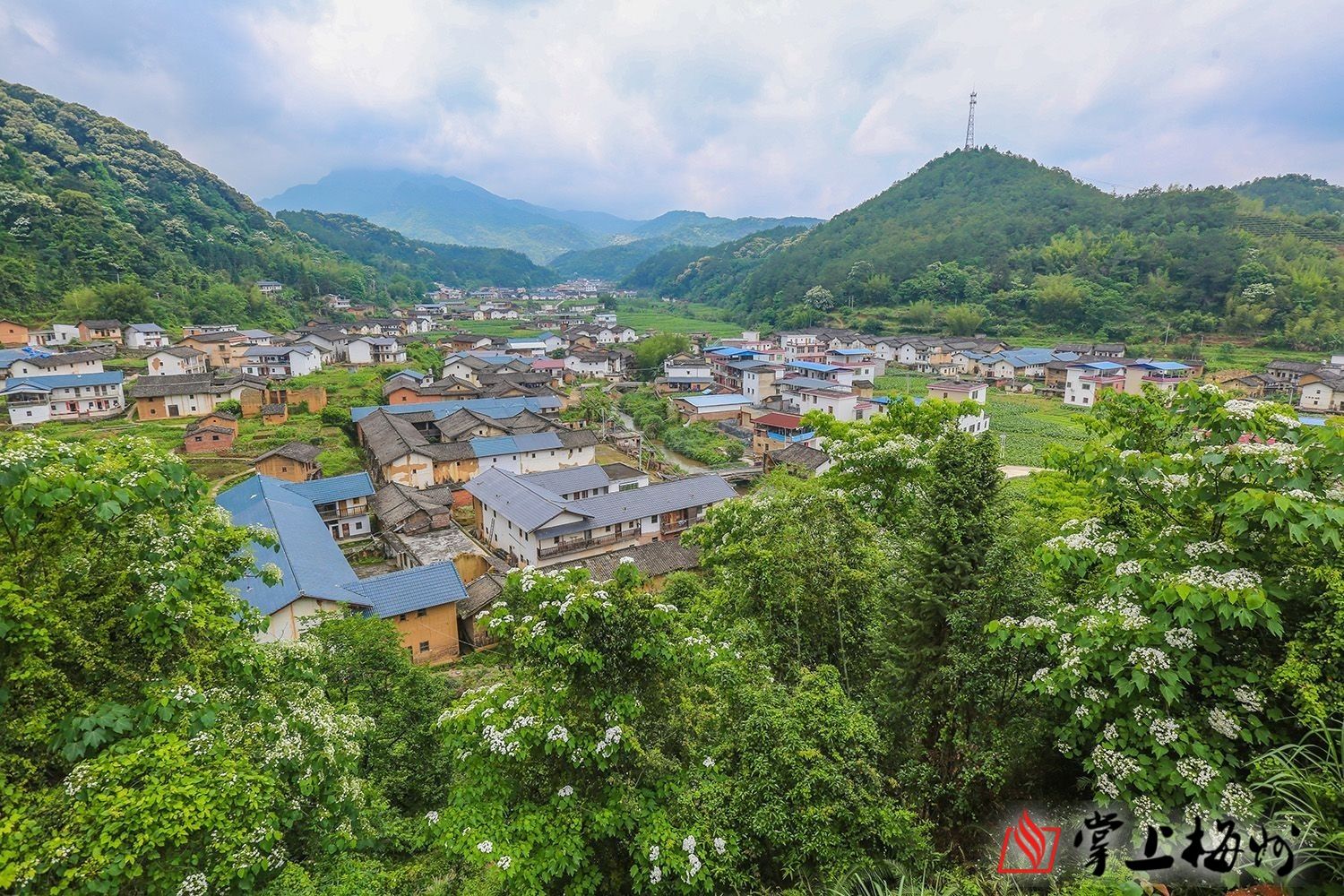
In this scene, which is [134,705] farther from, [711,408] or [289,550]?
[711,408]

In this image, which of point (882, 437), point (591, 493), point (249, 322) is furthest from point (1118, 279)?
point (249, 322)

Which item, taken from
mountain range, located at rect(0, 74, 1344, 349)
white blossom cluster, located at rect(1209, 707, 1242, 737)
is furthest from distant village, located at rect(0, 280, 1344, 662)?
mountain range, located at rect(0, 74, 1344, 349)

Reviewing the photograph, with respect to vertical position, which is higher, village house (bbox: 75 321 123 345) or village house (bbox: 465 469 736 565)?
village house (bbox: 75 321 123 345)

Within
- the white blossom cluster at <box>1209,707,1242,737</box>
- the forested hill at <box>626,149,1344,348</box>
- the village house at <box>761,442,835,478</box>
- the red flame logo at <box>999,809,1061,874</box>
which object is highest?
the forested hill at <box>626,149,1344,348</box>

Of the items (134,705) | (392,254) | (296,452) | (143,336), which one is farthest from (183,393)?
(392,254)

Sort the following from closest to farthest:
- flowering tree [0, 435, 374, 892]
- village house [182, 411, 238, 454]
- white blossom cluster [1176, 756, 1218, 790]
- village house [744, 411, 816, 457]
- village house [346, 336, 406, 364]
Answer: white blossom cluster [1176, 756, 1218, 790] → flowering tree [0, 435, 374, 892] → village house [182, 411, 238, 454] → village house [744, 411, 816, 457] → village house [346, 336, 406, 364]

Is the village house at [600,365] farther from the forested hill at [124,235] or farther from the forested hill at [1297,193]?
the forested hill at [1297,193]

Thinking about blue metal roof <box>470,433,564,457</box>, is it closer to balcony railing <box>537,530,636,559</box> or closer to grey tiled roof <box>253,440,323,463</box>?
grey tiled roof <box>253,440,323,463</box>

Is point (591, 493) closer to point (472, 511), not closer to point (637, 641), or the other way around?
point (472, 511)
